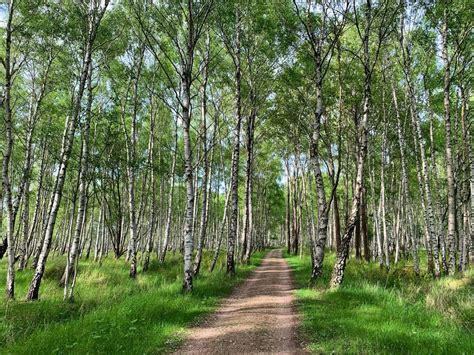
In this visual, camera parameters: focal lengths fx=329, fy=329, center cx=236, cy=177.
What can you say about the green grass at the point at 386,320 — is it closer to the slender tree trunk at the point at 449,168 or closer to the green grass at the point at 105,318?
the slender tree trunk at the point at 449,168

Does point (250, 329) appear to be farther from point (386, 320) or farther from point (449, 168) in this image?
point (449, 168)

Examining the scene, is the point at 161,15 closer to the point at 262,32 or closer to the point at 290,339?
the point at 262,32

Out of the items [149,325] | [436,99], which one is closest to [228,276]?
[149,325]

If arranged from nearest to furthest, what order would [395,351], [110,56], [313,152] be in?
[395,351], [313,152], [110,56]

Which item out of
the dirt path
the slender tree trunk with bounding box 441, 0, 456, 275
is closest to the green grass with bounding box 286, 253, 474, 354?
the dirt path

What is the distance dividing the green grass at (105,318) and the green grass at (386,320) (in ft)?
9.30

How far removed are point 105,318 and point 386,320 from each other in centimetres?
589

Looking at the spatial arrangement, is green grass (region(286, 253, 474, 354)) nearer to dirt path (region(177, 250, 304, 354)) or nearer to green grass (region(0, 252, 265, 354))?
dirt path (region(177, 250, 304, 354))

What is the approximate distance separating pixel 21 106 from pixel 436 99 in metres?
23.6

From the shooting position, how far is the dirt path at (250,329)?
580 cm

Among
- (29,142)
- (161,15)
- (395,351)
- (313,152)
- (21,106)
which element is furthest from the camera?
(21,106)

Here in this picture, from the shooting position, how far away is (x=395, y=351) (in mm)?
5195

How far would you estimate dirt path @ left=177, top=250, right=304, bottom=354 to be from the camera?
228 inches

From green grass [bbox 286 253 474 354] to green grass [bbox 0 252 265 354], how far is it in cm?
283
